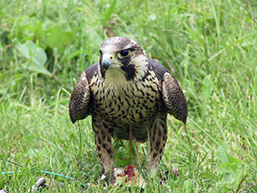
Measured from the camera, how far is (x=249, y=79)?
4918 mm

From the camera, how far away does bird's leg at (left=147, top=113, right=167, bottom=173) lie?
13.3ft

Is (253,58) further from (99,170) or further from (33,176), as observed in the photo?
(33,176)

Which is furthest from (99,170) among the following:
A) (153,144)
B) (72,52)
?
(72,52)

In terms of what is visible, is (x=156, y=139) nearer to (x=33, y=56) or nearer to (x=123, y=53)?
(x=123, y=53)

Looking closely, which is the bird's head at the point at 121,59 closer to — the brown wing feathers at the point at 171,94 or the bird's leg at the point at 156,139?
the brown wing feathers at the point at 171,94

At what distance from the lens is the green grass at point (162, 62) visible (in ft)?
12.9

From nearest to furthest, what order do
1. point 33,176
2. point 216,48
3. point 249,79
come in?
point 33,176 → point 249,79 → point 216,48

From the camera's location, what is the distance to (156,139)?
4.09 m

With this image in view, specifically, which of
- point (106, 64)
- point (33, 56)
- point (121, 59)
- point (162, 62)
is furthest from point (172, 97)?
point (33, 56)

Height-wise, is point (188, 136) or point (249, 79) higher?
point (249, 79)

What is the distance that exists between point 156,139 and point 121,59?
2.99 ft

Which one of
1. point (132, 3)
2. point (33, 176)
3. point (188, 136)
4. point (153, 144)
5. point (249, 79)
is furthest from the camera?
point (132, 3)

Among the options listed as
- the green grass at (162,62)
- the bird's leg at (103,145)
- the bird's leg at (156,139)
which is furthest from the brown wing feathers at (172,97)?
the bird's leg at (103,145)

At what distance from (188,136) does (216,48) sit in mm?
1272
